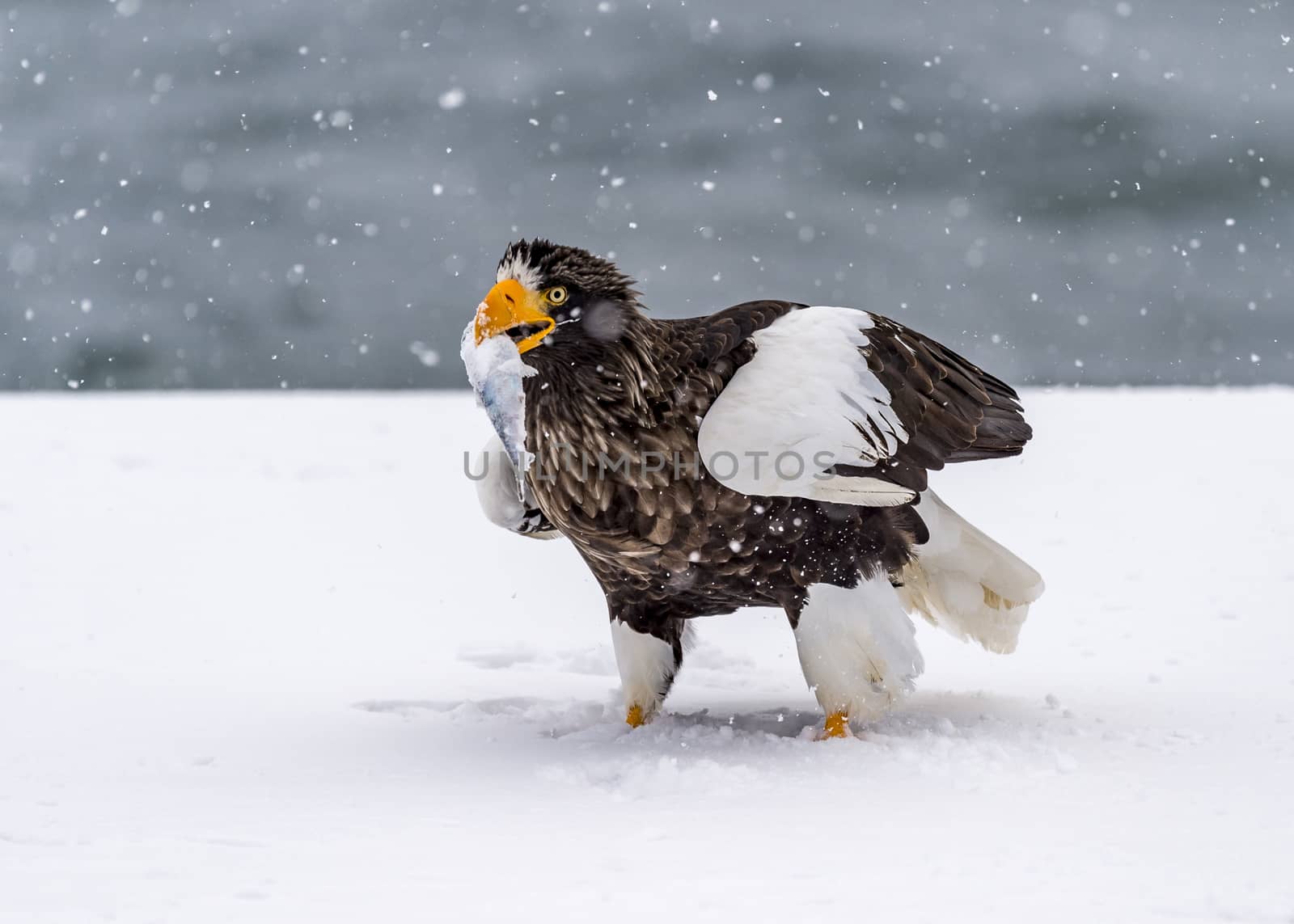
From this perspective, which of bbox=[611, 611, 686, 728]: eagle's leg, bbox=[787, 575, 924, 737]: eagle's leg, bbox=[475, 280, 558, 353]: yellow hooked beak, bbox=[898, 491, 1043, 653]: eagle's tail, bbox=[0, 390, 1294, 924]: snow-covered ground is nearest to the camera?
bbox=[0, 390, 1294, 924]: snow-covered ground

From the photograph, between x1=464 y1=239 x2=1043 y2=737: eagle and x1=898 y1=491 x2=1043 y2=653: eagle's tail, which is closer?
x1=464 y1=239 x2=1043 y2=737: eagle

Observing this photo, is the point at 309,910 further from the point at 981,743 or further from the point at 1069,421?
the point at 1069,421

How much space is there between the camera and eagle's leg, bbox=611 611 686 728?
4.51 m

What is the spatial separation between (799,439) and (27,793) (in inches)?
91.7

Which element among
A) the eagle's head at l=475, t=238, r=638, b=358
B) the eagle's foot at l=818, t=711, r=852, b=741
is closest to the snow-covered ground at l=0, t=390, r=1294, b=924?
the eagle's foot at l=818, t=711, r=852, b=741

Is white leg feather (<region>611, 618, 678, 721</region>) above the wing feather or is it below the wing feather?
below

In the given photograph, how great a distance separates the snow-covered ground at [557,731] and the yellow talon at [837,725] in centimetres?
15

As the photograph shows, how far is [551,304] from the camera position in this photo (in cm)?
388

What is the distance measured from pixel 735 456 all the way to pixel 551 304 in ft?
2.32

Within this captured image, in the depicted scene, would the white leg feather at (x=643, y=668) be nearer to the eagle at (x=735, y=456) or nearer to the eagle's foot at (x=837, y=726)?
the eagle at (x=735, y=456)

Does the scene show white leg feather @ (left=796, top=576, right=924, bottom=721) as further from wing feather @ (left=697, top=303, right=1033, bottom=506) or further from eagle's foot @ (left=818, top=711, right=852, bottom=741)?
wing feather @ (left=697, top=303, right=1033, bottom=506)

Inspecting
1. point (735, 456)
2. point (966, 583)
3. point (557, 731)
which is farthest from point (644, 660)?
point (966, 583)

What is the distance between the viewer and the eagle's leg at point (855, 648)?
13.7 ft

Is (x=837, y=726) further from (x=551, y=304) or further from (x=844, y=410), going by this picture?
(x=551, y=304)
